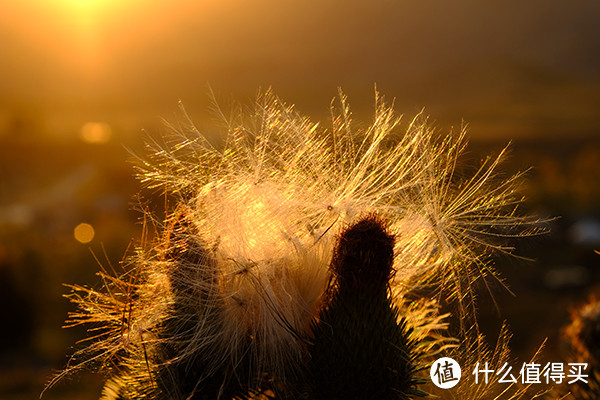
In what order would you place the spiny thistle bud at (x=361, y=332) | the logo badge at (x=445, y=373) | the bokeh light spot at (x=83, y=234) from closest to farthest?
1. the spiny thistle bud at (x=361, y=332)
2. the logo badge at (x=445, y=373)
3. the bokeh light spot at (x=83, y=234)

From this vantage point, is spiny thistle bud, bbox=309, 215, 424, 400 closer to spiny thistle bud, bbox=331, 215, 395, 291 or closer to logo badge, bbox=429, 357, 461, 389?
spiny thistle bud, bbox=331, 215, 395, 291

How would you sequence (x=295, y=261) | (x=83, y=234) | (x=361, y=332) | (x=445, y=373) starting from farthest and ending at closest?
(x=83, y=234) → (x=445, y=373) → (x=295, y=261) → (x=361, y=332)

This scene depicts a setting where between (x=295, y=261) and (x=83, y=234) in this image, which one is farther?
(x=83, y=234)

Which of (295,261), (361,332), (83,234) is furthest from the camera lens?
(83,234)

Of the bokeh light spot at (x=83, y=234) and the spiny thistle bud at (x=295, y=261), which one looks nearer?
the spiny thistle bud at (x=295, y=261)

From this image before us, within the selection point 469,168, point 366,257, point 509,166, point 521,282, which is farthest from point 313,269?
point 521,282

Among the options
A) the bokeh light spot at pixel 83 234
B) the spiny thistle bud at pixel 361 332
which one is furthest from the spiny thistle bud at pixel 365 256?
the bokeh light spot at pixel 83 234

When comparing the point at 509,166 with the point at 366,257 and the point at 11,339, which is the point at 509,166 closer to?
the point at 366,257

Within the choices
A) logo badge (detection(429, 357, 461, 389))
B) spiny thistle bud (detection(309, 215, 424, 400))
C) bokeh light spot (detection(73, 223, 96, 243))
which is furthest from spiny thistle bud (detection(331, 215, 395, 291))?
bokeh light spot (detection(73, 223, 96, 243))

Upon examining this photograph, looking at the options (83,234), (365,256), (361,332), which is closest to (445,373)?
(361,332)

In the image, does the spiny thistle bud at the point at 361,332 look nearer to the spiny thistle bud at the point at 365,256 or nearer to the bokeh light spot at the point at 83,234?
the spiny thistle bud at the point at 365,256

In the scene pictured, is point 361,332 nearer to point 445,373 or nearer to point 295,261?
point 295,261

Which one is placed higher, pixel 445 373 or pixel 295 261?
pixel 295 261
